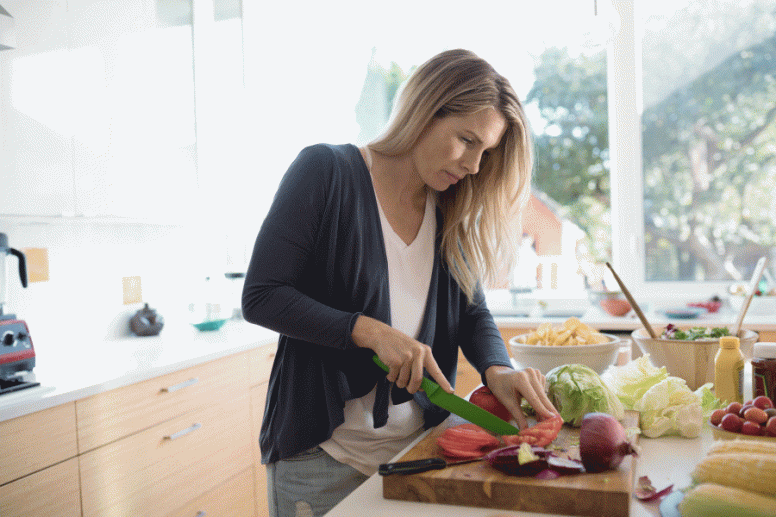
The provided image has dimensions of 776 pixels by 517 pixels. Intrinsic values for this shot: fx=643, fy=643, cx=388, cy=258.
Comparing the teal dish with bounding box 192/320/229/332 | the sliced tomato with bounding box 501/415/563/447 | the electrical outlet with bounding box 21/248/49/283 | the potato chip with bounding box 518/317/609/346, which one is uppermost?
the electrical outlet with bounding box 21/248/49/283

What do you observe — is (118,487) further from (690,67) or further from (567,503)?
(690,67)

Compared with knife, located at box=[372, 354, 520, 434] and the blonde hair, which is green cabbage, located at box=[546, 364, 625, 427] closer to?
knife, located at box=[372, 354, 520, 434]

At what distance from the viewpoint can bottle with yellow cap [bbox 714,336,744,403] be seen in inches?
51.6

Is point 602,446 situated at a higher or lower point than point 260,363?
higher

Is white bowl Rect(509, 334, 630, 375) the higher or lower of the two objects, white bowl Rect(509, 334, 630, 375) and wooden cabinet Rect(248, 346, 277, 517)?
the higher

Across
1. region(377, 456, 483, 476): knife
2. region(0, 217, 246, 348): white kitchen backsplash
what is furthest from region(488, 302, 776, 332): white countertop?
region(377, 456, 483, 476): knife

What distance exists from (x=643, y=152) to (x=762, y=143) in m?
0.58

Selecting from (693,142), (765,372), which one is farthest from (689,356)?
(693,142)

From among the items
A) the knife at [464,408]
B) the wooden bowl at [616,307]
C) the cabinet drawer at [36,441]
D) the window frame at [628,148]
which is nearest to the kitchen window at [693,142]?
the window frame at [628,148]

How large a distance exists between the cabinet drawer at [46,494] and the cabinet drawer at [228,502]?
1.42 feet

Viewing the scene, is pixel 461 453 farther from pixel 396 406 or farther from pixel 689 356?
pixel 689 356

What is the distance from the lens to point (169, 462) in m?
2.19

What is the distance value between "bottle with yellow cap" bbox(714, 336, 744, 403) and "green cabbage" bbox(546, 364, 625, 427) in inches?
11.8

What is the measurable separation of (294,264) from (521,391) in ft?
1.50
